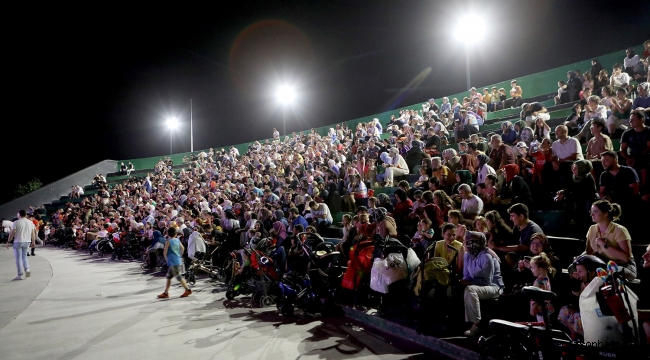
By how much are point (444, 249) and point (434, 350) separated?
1.40m

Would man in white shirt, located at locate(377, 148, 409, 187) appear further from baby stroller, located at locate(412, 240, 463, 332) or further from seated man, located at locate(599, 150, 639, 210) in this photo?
seated man, located at locate(599, 150, 639, 210)

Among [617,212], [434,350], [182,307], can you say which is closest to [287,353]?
[434,350]

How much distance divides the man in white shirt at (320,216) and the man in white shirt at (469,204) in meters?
4.62

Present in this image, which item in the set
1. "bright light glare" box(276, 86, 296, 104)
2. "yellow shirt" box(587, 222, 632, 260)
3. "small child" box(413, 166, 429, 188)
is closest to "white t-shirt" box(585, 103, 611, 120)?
"small child" box(413, 166, 429, 188)

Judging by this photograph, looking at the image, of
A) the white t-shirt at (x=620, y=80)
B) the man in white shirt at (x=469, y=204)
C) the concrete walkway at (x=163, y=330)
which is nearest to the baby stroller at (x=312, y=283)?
the concrete walkway at (x=163, y=330)

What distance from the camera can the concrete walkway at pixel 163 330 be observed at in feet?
18.0

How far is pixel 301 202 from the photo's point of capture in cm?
1264

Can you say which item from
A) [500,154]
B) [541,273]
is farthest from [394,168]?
[541,273]

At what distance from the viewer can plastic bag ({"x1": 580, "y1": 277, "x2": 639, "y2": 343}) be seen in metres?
3.43

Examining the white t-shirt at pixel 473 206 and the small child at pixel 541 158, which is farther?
the small child at pixel 541 158

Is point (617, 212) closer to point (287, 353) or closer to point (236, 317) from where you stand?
point (287, 353)

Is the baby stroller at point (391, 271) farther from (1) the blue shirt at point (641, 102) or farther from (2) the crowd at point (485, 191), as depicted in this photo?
(1) the blue shirt at point (641, 102)

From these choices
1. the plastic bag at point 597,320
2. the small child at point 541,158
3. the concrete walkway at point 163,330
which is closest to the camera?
the plastic bag at point 597,320

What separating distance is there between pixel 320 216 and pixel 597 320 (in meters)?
7.97
